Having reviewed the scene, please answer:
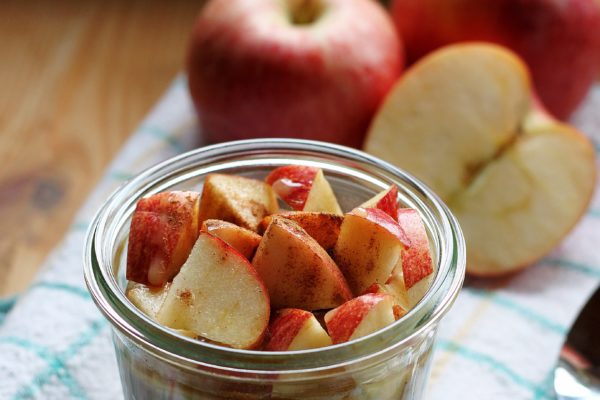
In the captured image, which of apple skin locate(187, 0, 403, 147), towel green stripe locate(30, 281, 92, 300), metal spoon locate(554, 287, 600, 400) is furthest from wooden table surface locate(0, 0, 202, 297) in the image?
metal spoon locate(554, 287, 600, 400)

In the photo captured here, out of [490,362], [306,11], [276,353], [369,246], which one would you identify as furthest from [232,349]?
[306,11]

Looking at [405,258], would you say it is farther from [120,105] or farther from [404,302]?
[120,105]

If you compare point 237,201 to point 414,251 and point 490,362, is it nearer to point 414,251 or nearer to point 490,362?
point 414,251

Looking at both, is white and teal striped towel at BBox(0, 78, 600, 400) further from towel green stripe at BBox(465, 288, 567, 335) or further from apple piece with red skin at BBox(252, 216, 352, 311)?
apple piece with red skin at BBox(252, 216, 352, 311)

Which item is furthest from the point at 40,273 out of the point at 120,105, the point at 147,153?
the point at 120,105

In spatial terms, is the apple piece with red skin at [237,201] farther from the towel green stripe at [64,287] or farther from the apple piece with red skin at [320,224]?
the towel green stripe at [64,287]

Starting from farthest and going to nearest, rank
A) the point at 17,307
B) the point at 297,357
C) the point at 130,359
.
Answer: the point at 17,307
the point at 130,359
the point at 297,357
